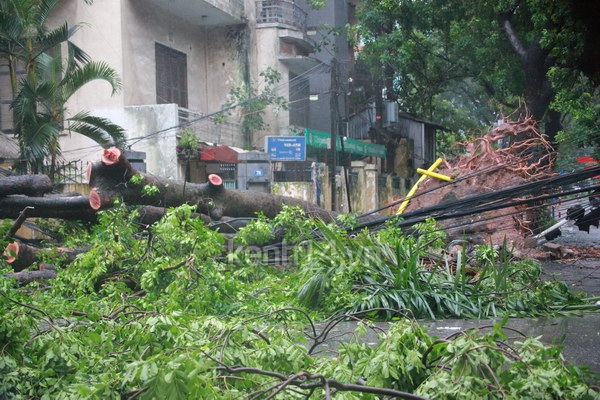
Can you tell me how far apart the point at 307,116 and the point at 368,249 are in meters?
20.5

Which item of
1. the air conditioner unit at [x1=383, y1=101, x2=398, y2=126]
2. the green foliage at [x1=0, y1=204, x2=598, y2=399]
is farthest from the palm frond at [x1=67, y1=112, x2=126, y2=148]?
the air conditioner unit at [x1=383, y1=101, x2=398, y2=126]

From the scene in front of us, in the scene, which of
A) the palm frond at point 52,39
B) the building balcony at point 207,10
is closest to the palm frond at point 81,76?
the palm frond at point 52,39

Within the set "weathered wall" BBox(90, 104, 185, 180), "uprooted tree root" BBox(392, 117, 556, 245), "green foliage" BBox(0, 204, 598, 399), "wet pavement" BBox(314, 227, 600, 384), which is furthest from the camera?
"weathered wall" BBox(90, 104, 185, 180)

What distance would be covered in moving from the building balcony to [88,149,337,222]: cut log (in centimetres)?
1077

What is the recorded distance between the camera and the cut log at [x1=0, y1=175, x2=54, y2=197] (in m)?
8.65

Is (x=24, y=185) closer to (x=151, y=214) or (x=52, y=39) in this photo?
(x=151, y=214)

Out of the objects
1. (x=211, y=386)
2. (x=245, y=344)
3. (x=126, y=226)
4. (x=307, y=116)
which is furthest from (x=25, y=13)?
(x=307, y=116)

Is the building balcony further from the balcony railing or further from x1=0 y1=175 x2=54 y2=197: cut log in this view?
x1=0 y1=175 x2=54 y2=197: cut log

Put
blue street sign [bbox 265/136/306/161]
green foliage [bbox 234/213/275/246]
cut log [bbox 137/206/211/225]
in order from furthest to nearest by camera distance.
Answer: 1. blue street sign [bbox 265/136/306/161]
2. cut log [bbox 137/206/211/225]
3. green foliage [bbox 234/213/275/246]

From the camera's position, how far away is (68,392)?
10.8 ft

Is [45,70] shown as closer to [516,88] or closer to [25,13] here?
[25,13]

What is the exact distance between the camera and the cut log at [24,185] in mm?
8648

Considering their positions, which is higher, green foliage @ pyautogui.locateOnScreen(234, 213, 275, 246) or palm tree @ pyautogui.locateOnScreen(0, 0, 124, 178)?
palm tree @ pyautogui.locateOnScreen(0, 0, 124, 178)

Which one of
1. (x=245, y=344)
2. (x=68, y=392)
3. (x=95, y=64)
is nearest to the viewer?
(x=68, y=392)
